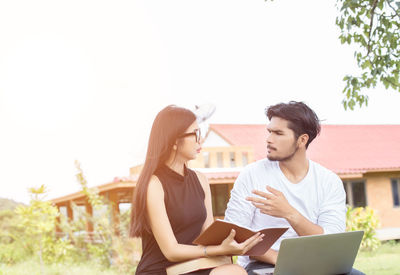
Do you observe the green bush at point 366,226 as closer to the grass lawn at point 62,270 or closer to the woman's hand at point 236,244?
the grass lawn at point 62,270

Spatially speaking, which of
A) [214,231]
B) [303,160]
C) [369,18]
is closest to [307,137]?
[303,160]

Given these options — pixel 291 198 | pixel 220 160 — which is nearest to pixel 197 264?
pixel 291 198

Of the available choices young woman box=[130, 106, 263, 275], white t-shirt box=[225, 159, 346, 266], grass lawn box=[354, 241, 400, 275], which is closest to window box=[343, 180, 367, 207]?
grass lawn box=[354, 241, 400, 275]

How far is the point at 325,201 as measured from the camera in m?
2.84

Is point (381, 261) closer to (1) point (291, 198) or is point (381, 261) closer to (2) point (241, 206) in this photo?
(1) point (291, 198)

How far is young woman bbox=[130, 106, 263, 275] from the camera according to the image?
2236 millimetres

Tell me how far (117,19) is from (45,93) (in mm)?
2389

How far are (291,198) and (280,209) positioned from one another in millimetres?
381

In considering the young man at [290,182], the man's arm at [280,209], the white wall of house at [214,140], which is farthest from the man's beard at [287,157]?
the white wall of house at [214,140]

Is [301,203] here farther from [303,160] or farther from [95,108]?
[95,108]

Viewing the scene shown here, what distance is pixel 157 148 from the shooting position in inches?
93.3

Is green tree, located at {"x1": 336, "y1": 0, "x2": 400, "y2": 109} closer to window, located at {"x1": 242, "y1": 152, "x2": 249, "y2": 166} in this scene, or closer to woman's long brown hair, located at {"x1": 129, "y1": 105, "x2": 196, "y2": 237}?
woman's long brown hair, located at {"x1": 129, "y1": 105, "x2": 196, "y2": 237}

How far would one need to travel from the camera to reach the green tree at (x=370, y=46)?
17.3ft

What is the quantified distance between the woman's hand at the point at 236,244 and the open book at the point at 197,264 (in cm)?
8
